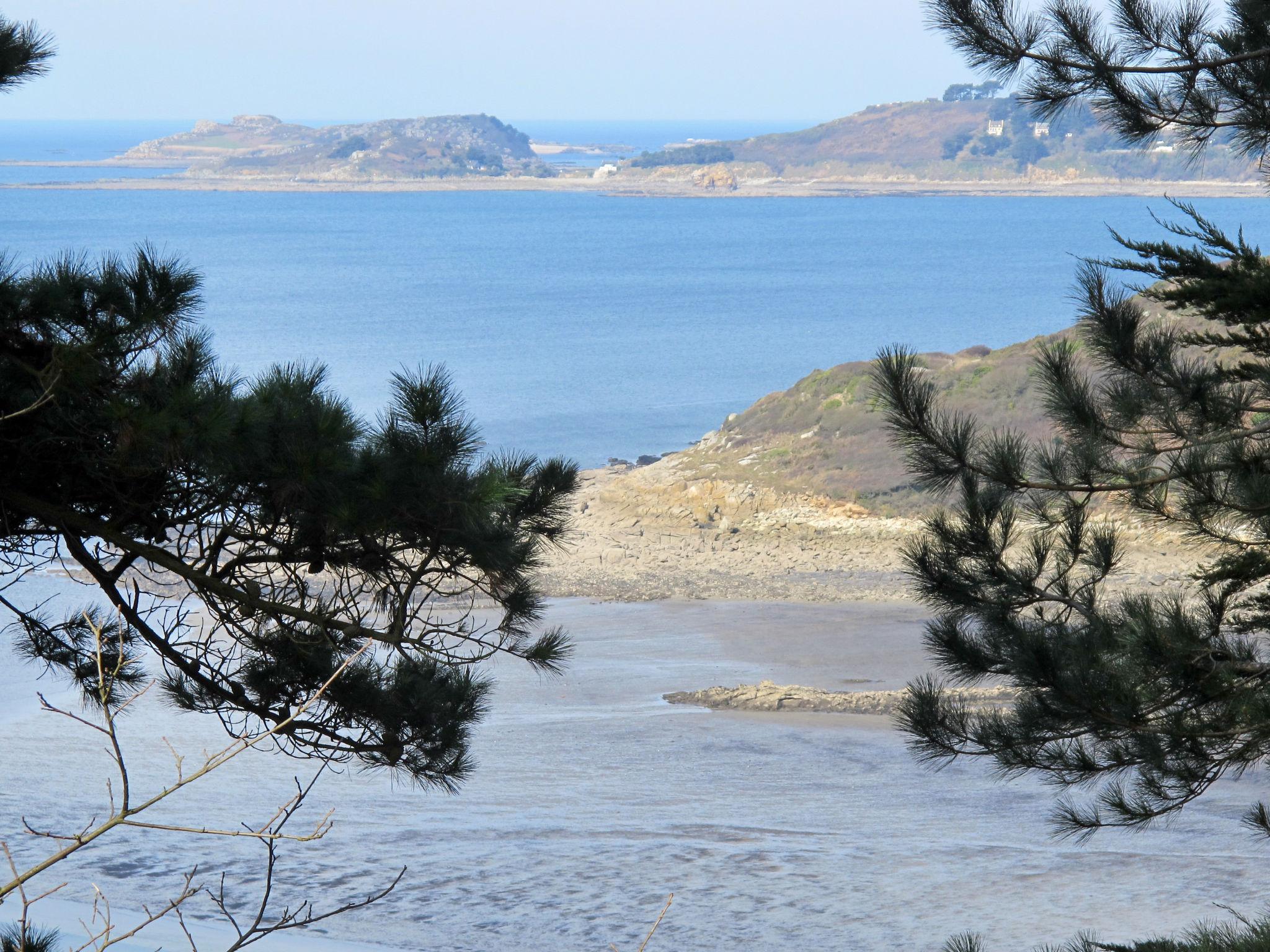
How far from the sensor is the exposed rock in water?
12.6 metres

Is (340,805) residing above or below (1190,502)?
below

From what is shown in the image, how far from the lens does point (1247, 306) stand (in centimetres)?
576

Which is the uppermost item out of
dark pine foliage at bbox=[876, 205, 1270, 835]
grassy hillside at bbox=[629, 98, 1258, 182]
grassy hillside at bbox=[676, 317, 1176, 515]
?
grassy hillside at bbox=[629, 98, 1258, 182]

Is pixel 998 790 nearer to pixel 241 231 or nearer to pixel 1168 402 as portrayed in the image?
pixel 1168 402

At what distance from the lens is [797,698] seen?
12.9m

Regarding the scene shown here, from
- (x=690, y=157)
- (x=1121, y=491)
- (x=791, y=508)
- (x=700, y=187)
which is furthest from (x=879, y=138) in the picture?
(x=1121, y=491)

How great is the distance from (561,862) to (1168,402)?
5808 millimetres

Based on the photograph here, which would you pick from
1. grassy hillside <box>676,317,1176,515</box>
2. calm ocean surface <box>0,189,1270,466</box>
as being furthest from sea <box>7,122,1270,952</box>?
calm ocean surface <box>0,189,1270,466</box>

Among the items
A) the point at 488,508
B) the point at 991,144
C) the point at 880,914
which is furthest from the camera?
the point at 991,144

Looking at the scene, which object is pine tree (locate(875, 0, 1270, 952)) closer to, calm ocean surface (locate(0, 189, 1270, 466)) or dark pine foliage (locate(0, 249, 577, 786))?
dark pine foliage (locate(0, 249, 577, 786))

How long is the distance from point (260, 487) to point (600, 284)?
63.3m

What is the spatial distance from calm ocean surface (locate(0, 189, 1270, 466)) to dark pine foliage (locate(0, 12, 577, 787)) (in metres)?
22.3

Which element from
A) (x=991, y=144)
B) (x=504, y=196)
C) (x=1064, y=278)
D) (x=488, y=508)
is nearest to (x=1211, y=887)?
(x=488, y=508)

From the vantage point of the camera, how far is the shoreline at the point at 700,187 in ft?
410
